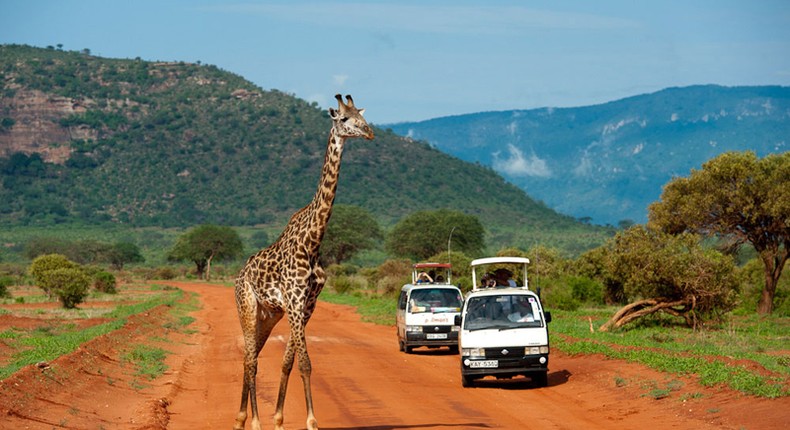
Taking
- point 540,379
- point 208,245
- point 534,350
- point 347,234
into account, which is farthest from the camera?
point 208,245

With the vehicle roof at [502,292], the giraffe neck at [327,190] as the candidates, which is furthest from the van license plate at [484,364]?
the giraffe neck at [327,190]

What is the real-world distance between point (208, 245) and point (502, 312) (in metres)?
75.2

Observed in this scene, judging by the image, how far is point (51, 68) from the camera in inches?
6260

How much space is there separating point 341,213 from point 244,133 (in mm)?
50311

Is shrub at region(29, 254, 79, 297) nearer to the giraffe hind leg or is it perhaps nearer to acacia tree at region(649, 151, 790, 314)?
acacia tree at region(649, 151, 790, 314)

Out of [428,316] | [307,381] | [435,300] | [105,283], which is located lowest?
[105,283]

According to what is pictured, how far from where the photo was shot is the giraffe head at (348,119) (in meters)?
13.4

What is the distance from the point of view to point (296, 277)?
13438mm

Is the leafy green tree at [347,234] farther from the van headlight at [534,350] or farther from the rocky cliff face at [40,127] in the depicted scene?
the van headlight at [534,350]

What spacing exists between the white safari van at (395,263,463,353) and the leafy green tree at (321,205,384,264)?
61.9 metres

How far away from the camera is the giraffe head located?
1335 centimetres

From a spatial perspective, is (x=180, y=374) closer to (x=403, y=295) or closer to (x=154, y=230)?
(x=403, y=295)

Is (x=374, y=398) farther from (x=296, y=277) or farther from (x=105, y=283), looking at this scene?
(x=105, y=283)

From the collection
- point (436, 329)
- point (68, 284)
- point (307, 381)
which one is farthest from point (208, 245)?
point (307, 381)
